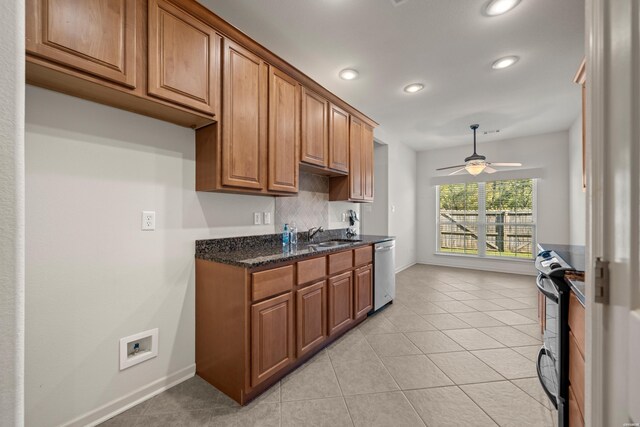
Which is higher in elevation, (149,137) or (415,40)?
(415,40)

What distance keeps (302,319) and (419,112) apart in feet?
11.1

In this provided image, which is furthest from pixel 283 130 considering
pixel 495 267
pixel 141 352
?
pixel 495 267

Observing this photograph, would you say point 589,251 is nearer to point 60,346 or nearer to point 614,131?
point 614,131

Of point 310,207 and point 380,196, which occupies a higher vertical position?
point 380,196

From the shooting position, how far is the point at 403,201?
18.8ft

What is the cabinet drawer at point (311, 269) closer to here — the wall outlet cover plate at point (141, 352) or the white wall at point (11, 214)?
the wall outlet cover plate at point (141, 352)

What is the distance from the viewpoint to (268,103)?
2207 mm

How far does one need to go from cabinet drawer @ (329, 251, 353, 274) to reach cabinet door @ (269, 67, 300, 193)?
726mm

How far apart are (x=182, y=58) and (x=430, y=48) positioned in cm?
206

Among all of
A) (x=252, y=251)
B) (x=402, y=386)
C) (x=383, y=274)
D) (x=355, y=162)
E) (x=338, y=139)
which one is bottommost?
(x=402, y=386)

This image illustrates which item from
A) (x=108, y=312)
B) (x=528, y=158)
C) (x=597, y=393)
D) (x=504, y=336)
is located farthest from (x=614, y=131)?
(x=528, y=158)

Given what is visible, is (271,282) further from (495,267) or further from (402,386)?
(495,267)

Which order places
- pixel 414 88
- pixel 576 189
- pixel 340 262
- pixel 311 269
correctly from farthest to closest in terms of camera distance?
pixel 576 189 → pixel 414 88 → pixel 340 262 → pixel 311 269

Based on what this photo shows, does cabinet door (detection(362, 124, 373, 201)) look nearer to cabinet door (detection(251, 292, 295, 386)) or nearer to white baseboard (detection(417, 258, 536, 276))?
cabinet door (detection(251, 292, 295, 386))
